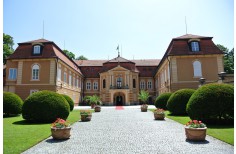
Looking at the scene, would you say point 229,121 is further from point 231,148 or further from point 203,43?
point 203,43

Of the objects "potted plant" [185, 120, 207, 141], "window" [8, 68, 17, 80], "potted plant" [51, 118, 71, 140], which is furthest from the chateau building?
"potted plant" [51, 118, 71, 140]

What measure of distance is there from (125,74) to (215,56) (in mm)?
17606

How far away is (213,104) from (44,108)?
8.98m

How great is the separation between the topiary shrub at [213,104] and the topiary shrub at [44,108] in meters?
7.18

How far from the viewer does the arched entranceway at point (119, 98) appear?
40.4 metres

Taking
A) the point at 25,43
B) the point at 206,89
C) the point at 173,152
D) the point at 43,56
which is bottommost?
the point at 173,152

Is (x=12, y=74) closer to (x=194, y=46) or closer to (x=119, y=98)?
(x=119, y=98)

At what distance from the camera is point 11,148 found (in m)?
6.11

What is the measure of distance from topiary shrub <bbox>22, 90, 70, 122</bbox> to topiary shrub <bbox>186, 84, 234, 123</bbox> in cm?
718

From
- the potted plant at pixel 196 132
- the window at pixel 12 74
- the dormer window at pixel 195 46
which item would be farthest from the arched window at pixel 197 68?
the window at pixel 12 74

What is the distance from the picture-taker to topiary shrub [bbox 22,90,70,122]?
11914 mm

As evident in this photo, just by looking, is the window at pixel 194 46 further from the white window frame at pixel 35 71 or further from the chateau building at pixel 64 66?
the white window frame at pixel 35 71

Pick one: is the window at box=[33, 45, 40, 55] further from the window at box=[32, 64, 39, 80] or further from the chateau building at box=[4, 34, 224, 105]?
the window at box=[32, 64, 39, 80]

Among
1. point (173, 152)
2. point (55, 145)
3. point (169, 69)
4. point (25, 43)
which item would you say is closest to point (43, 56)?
point (25, 43)
